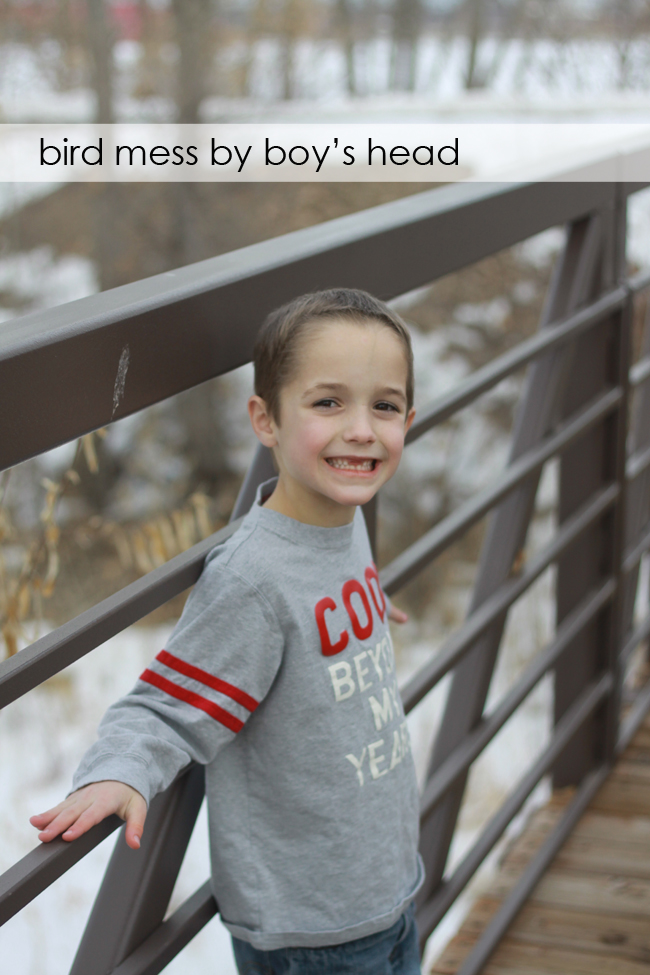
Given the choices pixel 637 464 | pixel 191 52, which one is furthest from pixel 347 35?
pixel 637 464

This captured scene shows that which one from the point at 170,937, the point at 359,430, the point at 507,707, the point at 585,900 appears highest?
the point at 359,430

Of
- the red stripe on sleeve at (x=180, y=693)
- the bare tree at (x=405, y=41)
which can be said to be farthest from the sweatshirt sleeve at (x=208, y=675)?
the bare tree at (x=405, y=41)

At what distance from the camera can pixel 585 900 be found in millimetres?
1900

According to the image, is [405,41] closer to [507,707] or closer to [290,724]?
[507,707]

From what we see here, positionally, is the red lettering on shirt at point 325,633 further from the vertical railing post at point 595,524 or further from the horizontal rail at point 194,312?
the vertical railing post at point 595,524

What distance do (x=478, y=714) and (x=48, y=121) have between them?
20.5 ft

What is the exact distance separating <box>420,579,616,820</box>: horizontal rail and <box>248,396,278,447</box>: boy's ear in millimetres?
687

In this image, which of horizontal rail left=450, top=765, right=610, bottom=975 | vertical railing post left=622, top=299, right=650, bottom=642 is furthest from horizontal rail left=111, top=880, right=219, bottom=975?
vertical railing post left=622, top=299, right=650, bottom=642

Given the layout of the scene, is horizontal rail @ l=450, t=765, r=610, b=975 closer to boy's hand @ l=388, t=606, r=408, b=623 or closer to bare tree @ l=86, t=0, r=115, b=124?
boy's hand @ l=388, t=606, r=408, b=623

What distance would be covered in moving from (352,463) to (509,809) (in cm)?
105

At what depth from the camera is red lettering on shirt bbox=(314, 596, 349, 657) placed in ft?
3.18

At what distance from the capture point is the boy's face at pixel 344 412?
3.09 ft

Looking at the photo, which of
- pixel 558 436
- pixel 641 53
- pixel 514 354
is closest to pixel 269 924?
pixel 514 354

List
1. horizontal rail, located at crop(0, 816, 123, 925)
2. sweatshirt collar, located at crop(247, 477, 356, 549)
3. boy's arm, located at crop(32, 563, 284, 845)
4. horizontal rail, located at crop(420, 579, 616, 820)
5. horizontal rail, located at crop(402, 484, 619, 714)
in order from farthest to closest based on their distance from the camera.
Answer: horizontal rail, located at crop(420, 579, 616, 820) < horizontal rail, located at crop(402, 484, 619, 714) < sweatshirt collar, located at crop(247, 477, 356, 549) < boy's arm, located at crop(32, 563, 284, 845) < horizontal rail, located at crop(0, 816, 123, 925)
